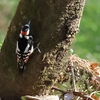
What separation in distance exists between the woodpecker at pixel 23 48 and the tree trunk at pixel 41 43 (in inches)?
0.8

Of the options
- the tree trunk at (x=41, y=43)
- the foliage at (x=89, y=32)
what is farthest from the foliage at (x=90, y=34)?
the tree trunk at (x=41, y=43)

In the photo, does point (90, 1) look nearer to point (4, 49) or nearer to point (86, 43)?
point (86, 43)

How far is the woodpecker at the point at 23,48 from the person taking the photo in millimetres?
1108

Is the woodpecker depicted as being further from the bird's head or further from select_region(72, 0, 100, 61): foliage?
select_region(72, 0, 100, 61): foliage

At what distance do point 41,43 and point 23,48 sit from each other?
0.10m

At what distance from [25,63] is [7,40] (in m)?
0.13

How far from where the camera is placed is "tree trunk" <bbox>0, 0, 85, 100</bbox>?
3.53 ft

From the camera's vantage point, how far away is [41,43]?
→ 1.10m

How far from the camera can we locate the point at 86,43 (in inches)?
149

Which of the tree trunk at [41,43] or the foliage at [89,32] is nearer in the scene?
the tree trunk at [41,43]

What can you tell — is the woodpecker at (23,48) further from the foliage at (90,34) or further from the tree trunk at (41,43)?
the foliage at (90,34)

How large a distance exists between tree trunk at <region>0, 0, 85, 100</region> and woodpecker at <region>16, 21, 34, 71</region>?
0.02 meters

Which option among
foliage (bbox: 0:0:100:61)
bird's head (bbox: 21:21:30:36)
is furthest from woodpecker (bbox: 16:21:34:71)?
foliage (bbox: 0:0:100:61)

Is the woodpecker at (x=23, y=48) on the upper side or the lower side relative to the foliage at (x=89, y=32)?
lower
